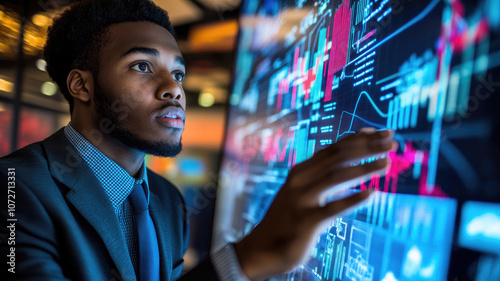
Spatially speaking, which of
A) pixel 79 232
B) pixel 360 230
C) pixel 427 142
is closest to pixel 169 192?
pixel 79 232

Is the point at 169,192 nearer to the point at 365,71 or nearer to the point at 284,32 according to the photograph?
the point at 284,32

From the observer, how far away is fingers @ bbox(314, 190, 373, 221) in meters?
0.47

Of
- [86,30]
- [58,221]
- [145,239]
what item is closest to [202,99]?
[86,30]

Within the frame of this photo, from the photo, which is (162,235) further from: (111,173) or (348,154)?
(348,154)

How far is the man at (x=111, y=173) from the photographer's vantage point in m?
0.73

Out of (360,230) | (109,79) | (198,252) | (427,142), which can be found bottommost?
(198,252)

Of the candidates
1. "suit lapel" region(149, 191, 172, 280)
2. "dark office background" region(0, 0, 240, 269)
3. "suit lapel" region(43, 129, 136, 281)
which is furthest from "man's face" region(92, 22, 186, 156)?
"dark office background" region(0, 0, 240, 269)

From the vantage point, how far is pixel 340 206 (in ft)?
1.59

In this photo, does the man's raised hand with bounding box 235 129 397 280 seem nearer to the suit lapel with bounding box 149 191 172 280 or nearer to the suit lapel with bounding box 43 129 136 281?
the suit lapel with bounding box 43 129 136 281

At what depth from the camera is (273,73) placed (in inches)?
53.3

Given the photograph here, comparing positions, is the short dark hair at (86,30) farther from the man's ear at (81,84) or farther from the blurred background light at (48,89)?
the blurred background light at (48,89)

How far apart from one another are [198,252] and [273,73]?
46.8 inches

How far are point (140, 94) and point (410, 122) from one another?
756 mm

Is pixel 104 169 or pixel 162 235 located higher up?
pixel 104 169
